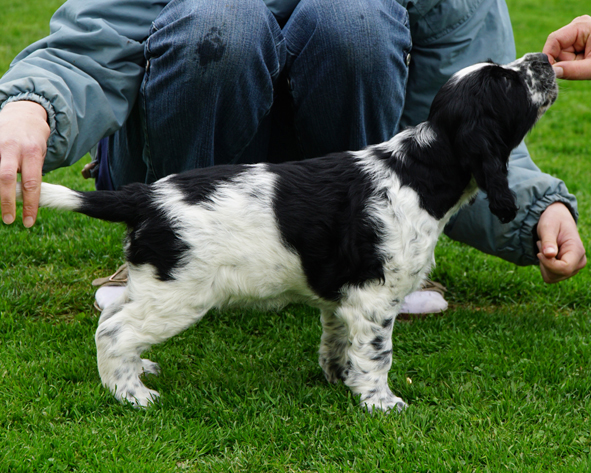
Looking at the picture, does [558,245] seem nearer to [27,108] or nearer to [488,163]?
[488,163]

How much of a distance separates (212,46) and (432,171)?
1.15 metres

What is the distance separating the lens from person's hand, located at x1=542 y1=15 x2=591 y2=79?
3111 millimetres

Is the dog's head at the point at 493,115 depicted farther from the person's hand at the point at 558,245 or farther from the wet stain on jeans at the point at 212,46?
the wet stain on jeans at the point at 212,46

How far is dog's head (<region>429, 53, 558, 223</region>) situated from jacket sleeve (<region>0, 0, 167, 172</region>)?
1444mm

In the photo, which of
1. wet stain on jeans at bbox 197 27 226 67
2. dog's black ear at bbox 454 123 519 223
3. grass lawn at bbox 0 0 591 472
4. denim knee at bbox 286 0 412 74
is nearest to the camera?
grass lawn at bbox 0 0 591 472

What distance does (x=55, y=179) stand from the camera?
5.35m

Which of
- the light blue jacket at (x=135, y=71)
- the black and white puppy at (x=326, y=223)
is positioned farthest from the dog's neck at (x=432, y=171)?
the light blue jacket at (x=135, y=71)

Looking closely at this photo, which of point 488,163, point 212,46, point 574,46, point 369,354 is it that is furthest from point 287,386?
point 574,46

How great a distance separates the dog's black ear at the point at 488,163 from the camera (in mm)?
2477

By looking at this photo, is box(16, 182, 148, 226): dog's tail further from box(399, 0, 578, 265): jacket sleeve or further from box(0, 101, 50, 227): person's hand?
box(399, 0, 578, 265): jacket sleeve

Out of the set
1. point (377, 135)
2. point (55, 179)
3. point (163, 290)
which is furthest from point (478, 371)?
point (55, 179)

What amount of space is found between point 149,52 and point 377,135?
122 centimetres

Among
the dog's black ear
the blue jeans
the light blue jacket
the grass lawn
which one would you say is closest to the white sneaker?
the grass lawn

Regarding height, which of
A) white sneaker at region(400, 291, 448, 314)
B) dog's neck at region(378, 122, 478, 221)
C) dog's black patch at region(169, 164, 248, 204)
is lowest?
white sneaker at region(400, 291, 448, 314)
